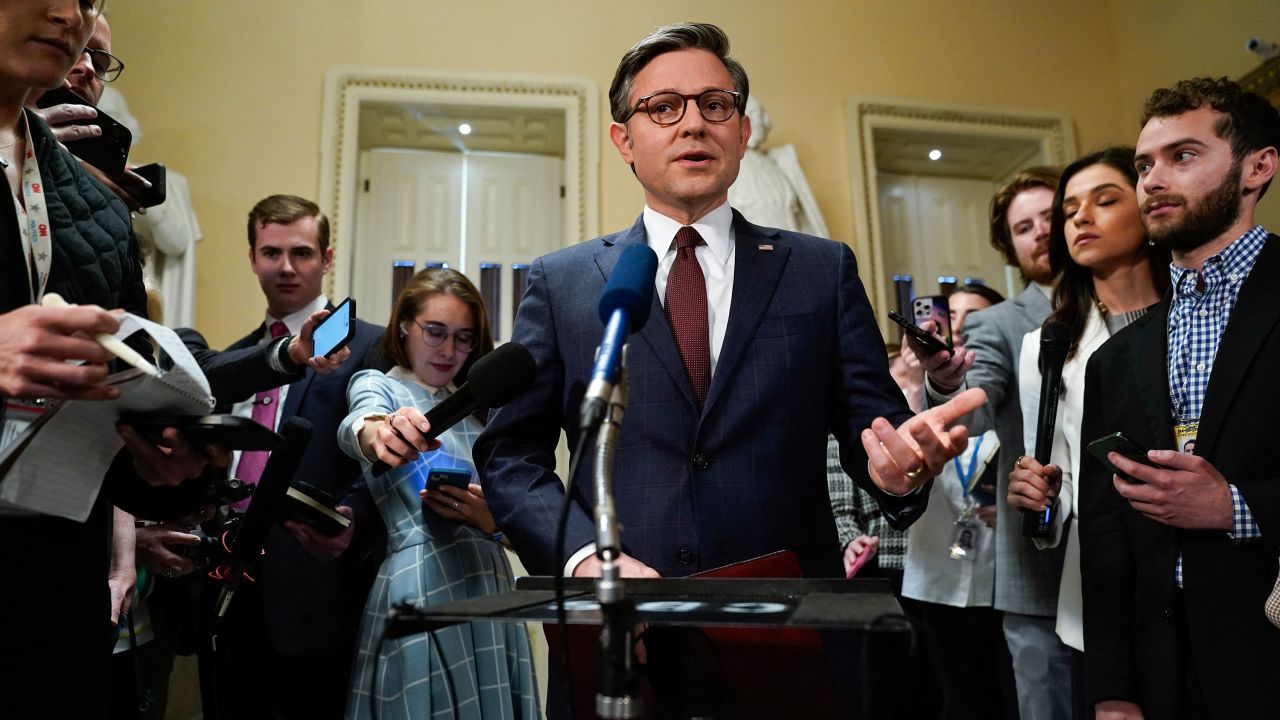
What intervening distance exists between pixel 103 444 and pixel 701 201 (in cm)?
106

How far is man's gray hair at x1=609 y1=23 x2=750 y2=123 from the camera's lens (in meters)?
1.90

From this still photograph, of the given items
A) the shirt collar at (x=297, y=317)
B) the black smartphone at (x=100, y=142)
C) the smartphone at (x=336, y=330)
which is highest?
the black smartphone at (x=100, y=142)

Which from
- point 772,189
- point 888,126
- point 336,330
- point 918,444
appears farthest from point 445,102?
point 918,444

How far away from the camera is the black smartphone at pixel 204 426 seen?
1355 mm

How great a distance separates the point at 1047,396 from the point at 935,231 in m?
4.57

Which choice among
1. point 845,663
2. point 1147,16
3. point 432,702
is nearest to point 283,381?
point 432,702

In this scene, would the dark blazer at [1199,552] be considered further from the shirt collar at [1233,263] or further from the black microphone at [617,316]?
the black microphone at [617,316]

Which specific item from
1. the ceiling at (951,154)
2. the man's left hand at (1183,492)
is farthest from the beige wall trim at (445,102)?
the man's left hand at (1183,492)

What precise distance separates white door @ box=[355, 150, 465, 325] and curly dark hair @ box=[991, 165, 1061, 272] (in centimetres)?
344

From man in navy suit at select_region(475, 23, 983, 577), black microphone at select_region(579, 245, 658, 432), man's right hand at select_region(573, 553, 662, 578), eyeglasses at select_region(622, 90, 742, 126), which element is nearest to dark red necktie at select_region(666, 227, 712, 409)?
man in navy suit at select_region(475, 23, 983, 577)

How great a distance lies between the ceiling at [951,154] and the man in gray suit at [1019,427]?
3200mm

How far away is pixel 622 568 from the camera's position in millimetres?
1358

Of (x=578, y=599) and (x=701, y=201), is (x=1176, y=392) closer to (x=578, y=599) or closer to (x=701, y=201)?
(x=701, y=201)

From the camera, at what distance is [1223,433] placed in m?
1.94
